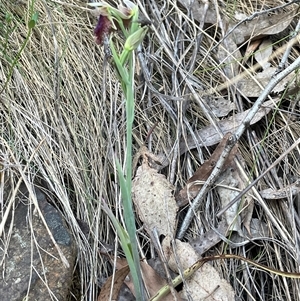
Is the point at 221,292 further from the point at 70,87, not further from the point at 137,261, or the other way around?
the point at 70,87

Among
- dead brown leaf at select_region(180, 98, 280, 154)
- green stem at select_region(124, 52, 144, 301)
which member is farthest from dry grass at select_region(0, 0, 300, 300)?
green stem at select_region(124, 52, 144, 301)

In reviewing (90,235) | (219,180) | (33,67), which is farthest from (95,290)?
(33,67)

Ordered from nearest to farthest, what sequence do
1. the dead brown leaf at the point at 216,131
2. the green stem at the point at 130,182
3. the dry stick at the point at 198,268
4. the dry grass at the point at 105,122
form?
the green stem at the point at 130,182 < the dry stick at the point at 198,268 < the dry grass at the point at 105,122 < the dead brown leaf at the point at 216,131

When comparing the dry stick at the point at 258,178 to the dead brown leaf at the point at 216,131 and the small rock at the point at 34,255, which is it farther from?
the small rock at the point at 34,255

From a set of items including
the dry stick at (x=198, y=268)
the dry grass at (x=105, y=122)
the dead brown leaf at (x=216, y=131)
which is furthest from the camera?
the dead brown leaf at (x=216, y=131)

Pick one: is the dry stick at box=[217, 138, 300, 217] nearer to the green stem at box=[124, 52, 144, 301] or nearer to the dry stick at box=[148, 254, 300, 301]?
the dry stick at box=[148, 254, 300, 301]

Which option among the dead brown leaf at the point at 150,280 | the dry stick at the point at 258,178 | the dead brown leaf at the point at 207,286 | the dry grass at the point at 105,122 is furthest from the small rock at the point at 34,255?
the dry stick at the point at 258,178

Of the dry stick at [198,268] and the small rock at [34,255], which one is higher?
the small rock at [34,255]

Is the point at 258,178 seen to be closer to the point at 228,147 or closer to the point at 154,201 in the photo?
the point at 228,147

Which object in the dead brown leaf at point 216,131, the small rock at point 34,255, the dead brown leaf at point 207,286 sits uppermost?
the dead brown leaf at point 216,131
